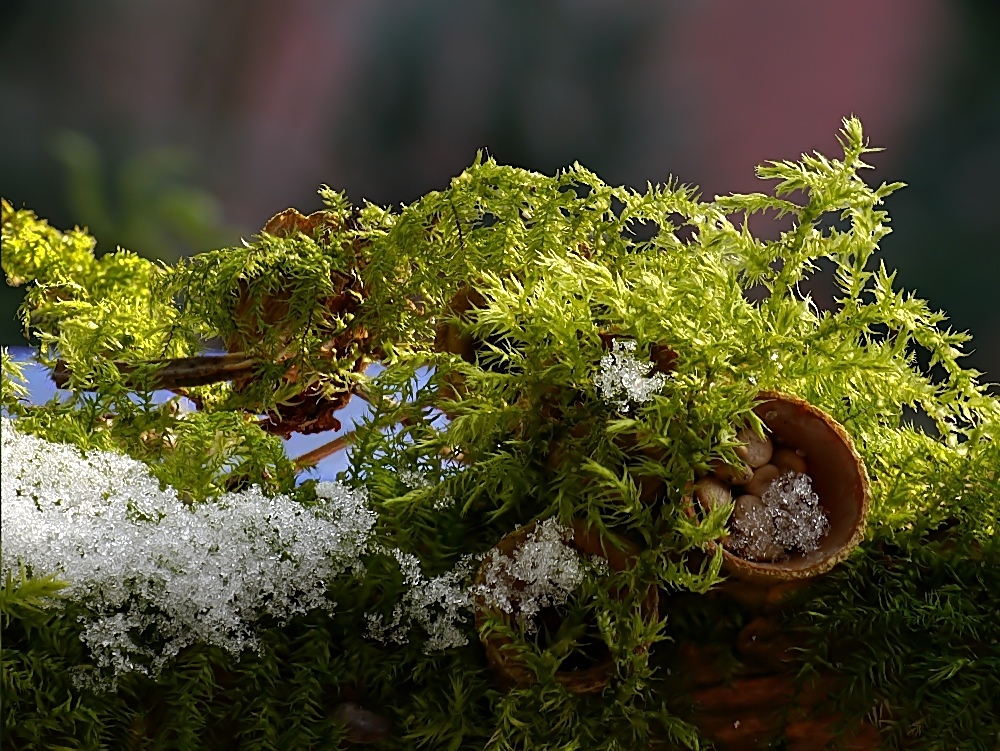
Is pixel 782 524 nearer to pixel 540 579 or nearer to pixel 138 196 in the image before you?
pixel 540 579

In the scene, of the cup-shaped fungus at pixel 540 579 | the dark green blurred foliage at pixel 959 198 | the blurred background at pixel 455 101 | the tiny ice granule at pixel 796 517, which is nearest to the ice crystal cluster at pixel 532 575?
the cup-shaped fungus at pixel 540 579

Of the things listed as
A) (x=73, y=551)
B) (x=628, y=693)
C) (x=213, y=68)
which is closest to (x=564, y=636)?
(x=628, y=693)

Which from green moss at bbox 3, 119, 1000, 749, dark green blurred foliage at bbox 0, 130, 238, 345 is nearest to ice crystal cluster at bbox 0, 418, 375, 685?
green moss at bbox 3, 119, 1000, 749

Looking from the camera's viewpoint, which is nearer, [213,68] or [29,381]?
[213,68]

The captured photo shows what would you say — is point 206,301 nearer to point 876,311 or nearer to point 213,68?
point 213,68

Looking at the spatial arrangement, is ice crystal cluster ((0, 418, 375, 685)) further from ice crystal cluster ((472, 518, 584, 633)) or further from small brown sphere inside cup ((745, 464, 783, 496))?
small brown sphere inside cup ((745, 464, 783, 496))

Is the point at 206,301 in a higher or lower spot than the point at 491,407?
higher
